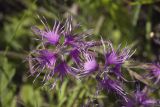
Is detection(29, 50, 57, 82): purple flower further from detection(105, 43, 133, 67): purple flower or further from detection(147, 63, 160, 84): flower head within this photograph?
detection(147, 63, 160, 84): flower head

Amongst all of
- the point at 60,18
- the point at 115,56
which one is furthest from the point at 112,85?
the point at 60,18

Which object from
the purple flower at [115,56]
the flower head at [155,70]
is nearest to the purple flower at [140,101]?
the flower head at [155,70]

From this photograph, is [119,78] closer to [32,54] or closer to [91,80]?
[32,54]

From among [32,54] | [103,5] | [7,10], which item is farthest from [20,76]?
[32,54]

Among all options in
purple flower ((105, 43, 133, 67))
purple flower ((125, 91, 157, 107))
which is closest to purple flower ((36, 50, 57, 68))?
purple flower ((105, 43, 133, 67))

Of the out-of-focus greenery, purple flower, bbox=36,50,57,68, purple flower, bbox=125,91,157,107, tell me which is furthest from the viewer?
the out-of-focus greenery

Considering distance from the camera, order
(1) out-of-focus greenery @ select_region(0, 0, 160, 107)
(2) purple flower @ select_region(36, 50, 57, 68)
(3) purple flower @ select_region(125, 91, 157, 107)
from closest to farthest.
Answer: (2) purple flower @ select_region(36, 50, 57, 68)
(3) purple flower @ select_region(125, 91, 157, 107)
(1) out-of-focus greenery @ select_region(0, 0, 160, 107)
